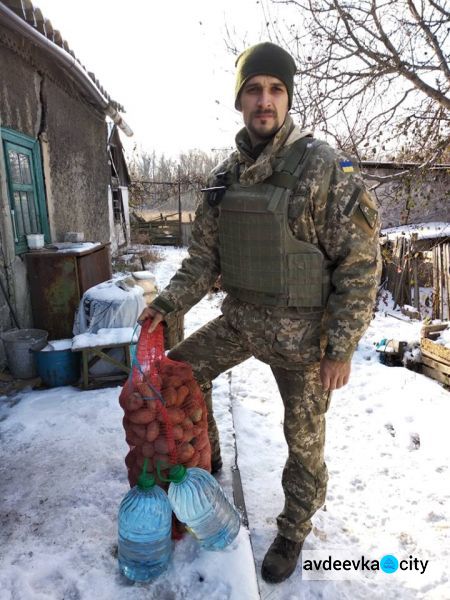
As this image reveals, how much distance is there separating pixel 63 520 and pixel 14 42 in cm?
418

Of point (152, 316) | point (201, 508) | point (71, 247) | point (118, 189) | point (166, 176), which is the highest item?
point (166, 176)

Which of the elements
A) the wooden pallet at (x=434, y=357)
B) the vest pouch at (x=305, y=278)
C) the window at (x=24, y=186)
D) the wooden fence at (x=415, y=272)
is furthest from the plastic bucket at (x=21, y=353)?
the wooden fence at (x=415, y=272)

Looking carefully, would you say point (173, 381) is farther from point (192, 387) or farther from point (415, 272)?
point (415, 272)

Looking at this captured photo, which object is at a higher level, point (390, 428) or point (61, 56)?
point (61, 56)

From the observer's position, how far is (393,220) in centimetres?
1388

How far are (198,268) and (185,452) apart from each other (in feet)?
3.00

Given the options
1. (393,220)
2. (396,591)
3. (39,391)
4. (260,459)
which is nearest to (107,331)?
(39,391)

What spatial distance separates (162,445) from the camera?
1.77 metres

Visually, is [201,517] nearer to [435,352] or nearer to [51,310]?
[51,310]

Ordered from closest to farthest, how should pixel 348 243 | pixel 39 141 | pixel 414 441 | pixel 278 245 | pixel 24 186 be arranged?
1. pixel 348 243
2. pixel 278 245
3. pixel 414 441
4. pixel 24 186
5. pixel 39 141

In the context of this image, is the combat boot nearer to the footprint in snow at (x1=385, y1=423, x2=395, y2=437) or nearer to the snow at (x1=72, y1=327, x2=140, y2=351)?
the footprint in snow at (x1=385, y1=423, x2=395, y2=437)

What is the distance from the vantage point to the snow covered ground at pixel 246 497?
1731 millimetres

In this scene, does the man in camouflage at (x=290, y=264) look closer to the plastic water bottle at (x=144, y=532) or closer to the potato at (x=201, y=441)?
the potato at (x=201, y=441)

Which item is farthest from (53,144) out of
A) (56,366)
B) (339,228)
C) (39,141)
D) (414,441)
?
(414,441)
